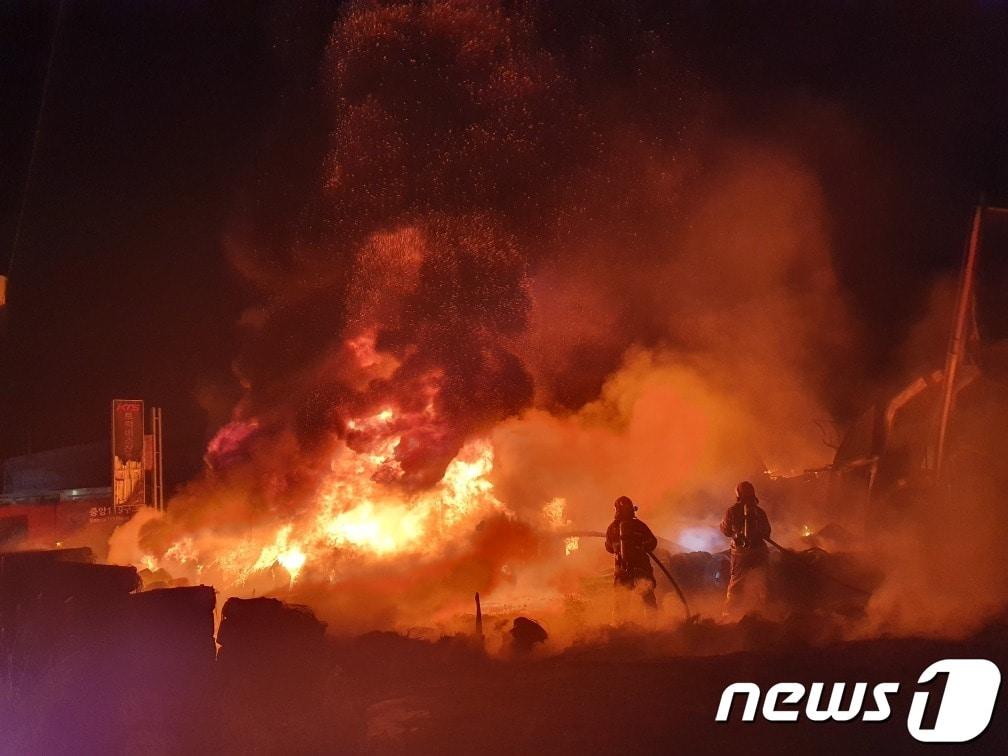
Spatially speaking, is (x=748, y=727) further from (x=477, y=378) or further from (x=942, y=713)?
(x=477, y=378)

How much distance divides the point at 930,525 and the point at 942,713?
17.0 feet

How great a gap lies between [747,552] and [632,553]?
1.54 m

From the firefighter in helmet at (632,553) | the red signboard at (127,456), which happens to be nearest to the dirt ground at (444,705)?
the firefighter in helmet at (632,553)

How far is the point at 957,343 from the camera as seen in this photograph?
11.4 m

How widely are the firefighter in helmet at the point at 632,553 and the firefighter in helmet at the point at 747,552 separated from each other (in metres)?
1.11

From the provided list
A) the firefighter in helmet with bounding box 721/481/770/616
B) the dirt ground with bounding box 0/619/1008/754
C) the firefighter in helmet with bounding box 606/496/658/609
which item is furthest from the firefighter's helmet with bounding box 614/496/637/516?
the dirt ground with bounding box 0/619/1008/754

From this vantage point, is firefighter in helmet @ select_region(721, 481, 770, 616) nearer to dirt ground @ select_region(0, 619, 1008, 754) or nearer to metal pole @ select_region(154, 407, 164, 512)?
dirt ground @ select_region(0, 619, 1008, 754)

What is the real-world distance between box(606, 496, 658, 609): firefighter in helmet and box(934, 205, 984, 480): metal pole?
472 centimetres

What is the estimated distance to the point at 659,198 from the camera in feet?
48.5

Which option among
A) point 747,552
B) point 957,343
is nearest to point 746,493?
point 747,552

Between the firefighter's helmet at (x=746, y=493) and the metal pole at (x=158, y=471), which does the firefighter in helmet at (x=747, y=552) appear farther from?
the metal pole at (x=158, y=471)

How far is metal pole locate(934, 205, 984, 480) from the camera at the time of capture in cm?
1127

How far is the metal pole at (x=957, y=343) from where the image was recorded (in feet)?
37.0

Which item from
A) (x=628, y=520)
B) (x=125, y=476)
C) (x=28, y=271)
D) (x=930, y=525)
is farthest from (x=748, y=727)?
(x=28, y=271)
